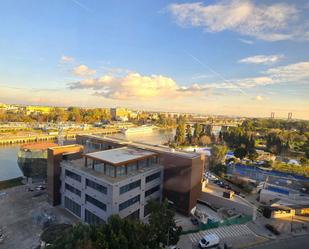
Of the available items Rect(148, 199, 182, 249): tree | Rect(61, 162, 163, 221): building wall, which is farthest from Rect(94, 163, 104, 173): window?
Rect(148, 199, 182, 249): tree

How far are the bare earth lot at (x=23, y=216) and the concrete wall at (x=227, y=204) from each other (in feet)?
31.5

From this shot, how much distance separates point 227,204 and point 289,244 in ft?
15.0

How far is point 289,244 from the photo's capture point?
12125 millimetres

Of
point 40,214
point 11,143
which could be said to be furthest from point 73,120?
point 40,214

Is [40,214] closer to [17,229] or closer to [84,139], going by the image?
[17,229]

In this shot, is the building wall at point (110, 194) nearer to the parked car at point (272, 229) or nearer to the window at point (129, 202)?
the window at point (129, 202)

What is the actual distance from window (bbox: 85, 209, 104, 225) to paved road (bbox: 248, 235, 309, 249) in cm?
863

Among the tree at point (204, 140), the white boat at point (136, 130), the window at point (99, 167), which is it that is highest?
the window at point (99, 167)

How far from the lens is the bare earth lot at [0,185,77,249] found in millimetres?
11539

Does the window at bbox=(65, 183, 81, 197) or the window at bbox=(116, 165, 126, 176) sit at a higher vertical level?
the window at bbox=(116, 165, 126, 176)

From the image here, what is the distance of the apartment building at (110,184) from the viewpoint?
12.3 m

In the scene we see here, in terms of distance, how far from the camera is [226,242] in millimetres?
12039

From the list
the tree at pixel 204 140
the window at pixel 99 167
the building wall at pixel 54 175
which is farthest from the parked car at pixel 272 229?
the tree at pixel 204 140

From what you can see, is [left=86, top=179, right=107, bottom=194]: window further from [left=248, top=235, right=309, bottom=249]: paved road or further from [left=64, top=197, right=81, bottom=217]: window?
[left=248, top=235, right=309, bottom=249]: paved road
